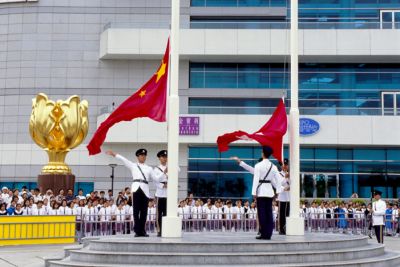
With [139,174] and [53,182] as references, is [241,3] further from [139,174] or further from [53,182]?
[139,174]

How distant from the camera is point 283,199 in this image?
1289 cm

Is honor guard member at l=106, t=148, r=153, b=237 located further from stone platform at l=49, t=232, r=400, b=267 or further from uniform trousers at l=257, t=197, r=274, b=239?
uniform trousers at l=257, t=197, r=274, b=239

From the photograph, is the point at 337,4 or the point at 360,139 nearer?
the point at 360,139

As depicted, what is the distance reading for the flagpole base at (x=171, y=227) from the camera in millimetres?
11117

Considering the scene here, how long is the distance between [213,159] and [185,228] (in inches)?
553

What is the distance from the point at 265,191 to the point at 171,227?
2.01 m

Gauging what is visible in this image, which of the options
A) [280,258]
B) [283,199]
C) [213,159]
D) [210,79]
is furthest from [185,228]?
[210,79]

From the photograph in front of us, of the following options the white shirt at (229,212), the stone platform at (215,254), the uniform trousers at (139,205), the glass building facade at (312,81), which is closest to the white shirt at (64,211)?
the white shirt at (229,212)

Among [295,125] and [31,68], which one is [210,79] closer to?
[31,68]

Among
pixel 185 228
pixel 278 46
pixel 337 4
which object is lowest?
pixel 185 228

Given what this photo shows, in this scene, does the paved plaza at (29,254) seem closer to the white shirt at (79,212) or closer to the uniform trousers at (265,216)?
the uniform trousers at (265,216)

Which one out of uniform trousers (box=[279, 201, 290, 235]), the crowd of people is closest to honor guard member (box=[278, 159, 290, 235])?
uniform trousers (box=[279, 201, 290, 235])

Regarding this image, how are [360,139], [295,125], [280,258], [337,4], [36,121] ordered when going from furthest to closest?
[337,4]
[360,139]
[36,121]
[295,125]
[280,258]

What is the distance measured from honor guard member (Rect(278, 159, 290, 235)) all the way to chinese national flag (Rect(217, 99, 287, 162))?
0.77 metres
